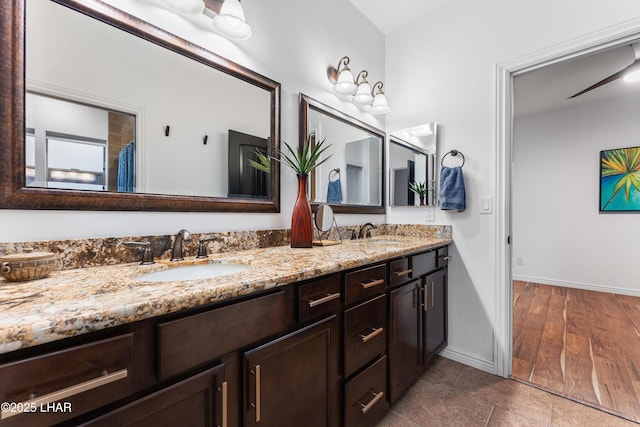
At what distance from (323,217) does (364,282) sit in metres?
0.66

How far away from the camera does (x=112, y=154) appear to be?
1070 mm

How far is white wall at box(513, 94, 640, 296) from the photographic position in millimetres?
3551

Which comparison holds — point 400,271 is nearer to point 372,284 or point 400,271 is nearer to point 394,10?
point 372,284

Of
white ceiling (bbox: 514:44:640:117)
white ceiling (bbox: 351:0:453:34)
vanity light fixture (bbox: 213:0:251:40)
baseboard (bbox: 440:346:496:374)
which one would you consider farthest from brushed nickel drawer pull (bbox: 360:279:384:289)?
white ceiling (bbox: 514:44:640:117)

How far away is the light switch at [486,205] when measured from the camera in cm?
195

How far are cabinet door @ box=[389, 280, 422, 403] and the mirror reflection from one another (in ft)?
3.26

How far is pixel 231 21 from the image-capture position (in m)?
1.33

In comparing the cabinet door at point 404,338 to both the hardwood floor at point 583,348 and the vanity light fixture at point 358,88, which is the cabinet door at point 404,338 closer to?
the hardwood floor at point 583,348

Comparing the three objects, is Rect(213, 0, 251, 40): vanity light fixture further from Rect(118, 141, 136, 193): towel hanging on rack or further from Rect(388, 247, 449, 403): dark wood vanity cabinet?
Rect(388, 247, 449, 403): dark wood vanity cabinet

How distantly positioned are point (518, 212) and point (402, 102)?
3084 mm

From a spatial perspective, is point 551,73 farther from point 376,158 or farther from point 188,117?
point 188,117

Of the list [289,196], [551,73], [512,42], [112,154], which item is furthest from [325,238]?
[551,73]

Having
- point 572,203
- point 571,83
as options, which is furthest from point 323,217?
point 572,203

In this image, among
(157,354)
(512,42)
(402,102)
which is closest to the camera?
(157,354)
